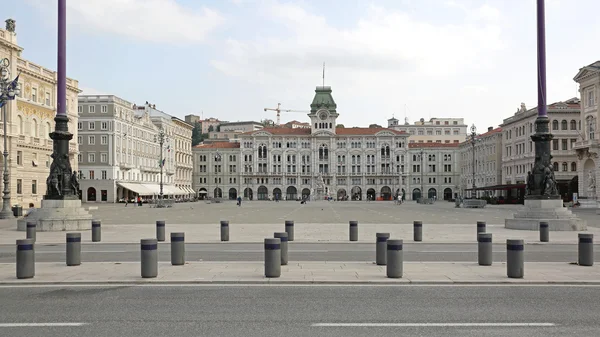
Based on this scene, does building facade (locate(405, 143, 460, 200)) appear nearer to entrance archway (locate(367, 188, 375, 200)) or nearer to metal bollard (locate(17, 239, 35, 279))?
entrance archway (locate(367, 188, 375, 200))

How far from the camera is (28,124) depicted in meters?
65.7

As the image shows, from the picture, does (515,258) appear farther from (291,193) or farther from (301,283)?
(291,193)

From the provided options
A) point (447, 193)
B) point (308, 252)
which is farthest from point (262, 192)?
point (308, 252)

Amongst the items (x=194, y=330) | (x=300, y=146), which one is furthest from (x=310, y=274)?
(x=300, y=146)

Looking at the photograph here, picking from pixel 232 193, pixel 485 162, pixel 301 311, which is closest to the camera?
pixel 301 311

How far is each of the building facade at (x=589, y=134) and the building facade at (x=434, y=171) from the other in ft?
251

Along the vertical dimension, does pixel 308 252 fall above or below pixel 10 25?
below

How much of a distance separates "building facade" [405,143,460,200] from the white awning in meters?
71.1

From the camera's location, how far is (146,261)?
1341cm

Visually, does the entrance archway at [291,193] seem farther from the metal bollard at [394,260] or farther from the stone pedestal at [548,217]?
the metal bollard at [394,260]

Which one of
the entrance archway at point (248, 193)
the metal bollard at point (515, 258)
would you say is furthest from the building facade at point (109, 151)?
A: the metal bollard at point (515, 258)

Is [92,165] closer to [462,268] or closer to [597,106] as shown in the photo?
[597,106]

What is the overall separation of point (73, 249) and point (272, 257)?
5505 millimetres

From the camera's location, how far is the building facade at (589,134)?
7125 centimetres
